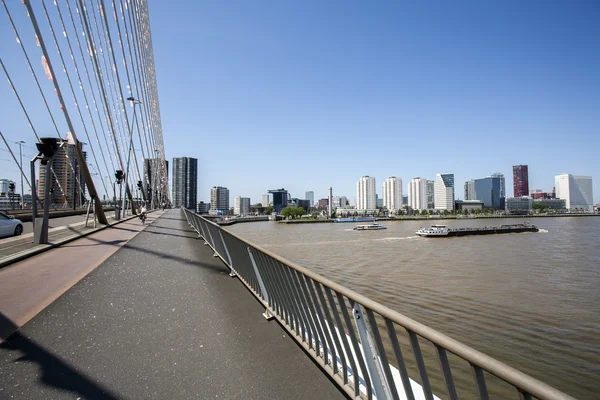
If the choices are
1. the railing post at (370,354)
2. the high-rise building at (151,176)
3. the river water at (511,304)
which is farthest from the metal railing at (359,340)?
the high-rise building at (151,176)

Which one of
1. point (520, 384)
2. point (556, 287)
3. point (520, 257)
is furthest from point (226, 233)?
point (520, 257)

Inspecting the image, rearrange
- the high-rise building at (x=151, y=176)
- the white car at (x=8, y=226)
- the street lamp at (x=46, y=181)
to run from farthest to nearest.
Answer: the high-rise building at (x=151, y=176) → the white car at (x=8, y=226) → the street lamp at (x=46, y=181)

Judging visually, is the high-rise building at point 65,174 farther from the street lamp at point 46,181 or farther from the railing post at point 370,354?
the railing post at point 370,354

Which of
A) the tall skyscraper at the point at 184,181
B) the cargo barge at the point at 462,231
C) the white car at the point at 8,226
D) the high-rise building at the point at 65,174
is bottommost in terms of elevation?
the cargo barge at the point at 462,231

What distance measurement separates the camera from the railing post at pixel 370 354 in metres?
2.27

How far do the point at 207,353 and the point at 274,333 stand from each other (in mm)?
915

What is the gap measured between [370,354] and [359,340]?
0.84m

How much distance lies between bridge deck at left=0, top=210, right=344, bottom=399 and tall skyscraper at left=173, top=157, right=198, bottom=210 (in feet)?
459

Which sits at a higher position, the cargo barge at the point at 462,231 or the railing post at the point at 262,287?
the railing post at the point at 262,287

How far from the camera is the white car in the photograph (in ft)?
38.5

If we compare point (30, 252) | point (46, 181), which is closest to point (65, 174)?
point (46, 181)

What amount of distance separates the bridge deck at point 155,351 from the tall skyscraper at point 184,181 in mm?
139822

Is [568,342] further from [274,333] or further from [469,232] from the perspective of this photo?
[469,232]

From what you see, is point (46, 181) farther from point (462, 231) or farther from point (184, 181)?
point (184, 181)
